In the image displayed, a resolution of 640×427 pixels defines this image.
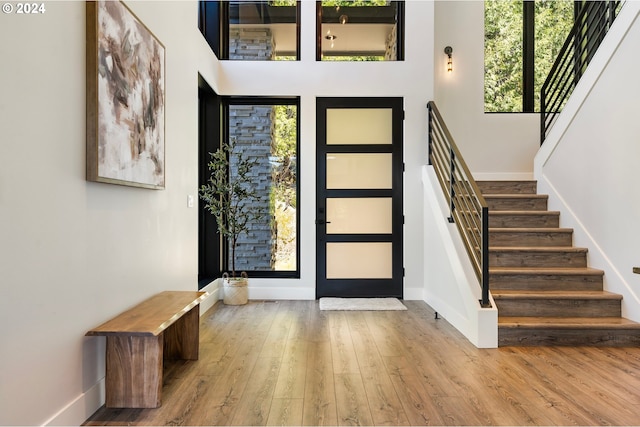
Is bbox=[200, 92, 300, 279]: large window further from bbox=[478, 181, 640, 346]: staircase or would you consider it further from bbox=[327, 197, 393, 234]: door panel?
bbox=[478, 181, 640, 346]: staircase

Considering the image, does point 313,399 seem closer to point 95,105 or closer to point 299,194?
point 95,105

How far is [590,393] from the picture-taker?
7.97 ft

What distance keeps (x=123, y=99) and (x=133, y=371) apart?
1523 mm

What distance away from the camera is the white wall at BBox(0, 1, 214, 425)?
1585mm

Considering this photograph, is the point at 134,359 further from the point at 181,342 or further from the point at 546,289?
the point at 546,289

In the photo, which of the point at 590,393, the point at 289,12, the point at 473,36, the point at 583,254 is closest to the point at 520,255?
the point at 583,254

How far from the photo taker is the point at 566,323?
3357mm

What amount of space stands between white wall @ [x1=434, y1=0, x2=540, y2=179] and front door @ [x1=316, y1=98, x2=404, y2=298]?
1.34 meters

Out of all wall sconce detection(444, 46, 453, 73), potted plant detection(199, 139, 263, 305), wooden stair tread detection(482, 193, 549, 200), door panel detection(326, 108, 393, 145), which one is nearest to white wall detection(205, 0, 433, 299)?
door panel detection(326, 108, 393, 145)

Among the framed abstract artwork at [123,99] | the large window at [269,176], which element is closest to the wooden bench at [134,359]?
the framed abstract artwork at [123,99]

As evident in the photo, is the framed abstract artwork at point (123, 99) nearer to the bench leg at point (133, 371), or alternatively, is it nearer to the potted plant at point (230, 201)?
the bench leg at point (133, 371)

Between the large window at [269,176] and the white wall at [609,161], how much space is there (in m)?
3.08

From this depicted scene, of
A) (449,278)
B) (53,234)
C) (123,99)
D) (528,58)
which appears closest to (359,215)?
(449,278)

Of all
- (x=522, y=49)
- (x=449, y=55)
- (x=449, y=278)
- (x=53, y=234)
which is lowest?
(x=449, y=278)
